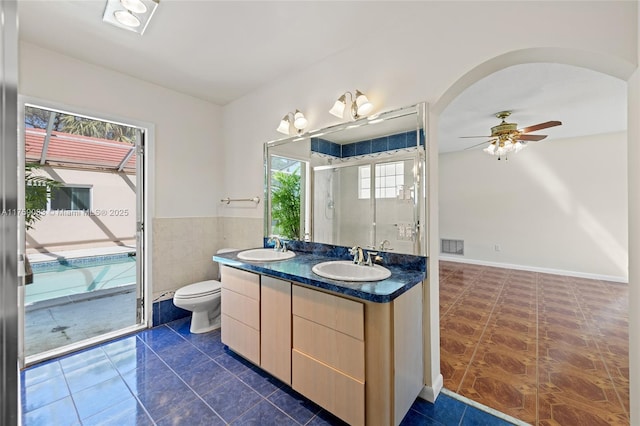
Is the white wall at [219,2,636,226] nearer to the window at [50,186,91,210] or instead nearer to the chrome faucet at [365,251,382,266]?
the chrome faucet at [365,251,382,266]

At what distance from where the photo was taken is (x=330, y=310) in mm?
1445

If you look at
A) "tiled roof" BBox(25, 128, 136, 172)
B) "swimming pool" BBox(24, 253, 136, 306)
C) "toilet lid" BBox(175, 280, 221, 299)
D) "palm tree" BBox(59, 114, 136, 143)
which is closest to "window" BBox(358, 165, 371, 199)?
"toilet lid" BBox(175, 280, 221, 299)

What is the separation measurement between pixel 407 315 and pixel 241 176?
2312 mm

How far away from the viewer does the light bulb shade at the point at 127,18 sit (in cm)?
167

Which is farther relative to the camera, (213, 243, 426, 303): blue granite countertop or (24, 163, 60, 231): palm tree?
(24, 163, 60, 231): palm tree

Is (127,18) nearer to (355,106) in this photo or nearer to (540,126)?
(355,106)

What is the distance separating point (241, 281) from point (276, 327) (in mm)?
478

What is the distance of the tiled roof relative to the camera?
3.55m

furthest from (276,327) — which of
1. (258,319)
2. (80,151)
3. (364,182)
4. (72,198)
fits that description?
(72,198)

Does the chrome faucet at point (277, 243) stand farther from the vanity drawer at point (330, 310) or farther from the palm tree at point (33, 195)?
the palm tree at point (33, 195)

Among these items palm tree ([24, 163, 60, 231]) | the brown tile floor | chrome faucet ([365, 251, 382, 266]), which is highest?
palm tree ([24, 163, 60, 231])

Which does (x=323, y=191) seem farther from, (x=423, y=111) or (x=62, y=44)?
(x=62, y=44)

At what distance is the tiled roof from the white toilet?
2559mm

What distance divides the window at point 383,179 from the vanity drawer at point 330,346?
1038 millimetres
